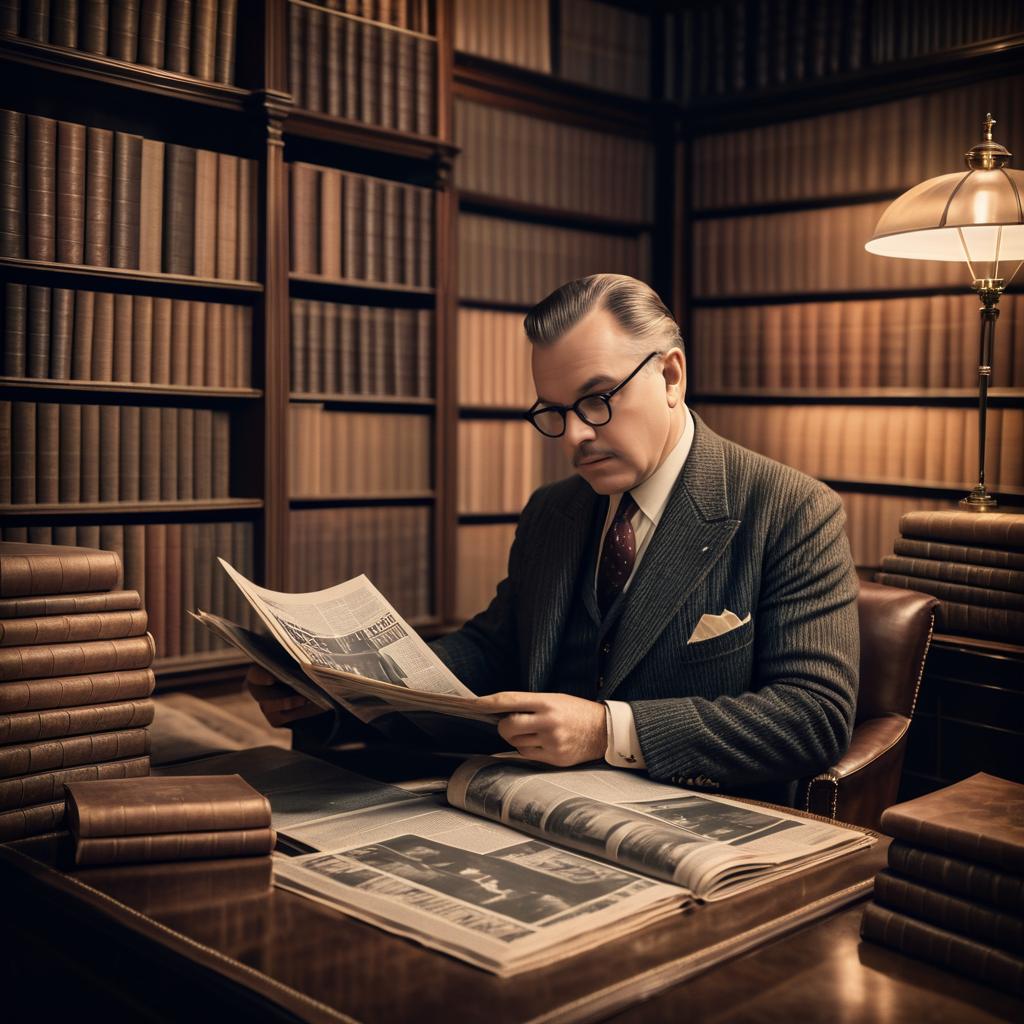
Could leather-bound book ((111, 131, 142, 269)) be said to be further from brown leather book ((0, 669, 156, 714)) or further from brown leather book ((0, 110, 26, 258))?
brown leather book ((0, 669, 156, 714))

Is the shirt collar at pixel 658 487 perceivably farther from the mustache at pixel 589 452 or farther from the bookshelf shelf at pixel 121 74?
the bookshelf shelf at pixel 121 74

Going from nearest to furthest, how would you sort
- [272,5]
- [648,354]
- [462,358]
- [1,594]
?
[1,594], [648,354], [272,5], [462,358]

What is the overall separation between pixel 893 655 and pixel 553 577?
624 millimetres

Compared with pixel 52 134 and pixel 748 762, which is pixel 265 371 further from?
pixel 748 762

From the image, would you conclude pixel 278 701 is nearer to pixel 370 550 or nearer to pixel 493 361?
pixel 370 550

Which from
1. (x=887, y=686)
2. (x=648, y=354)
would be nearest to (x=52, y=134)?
(x=648, y=354)

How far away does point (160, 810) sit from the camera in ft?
3.76

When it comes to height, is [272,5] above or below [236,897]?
A: above

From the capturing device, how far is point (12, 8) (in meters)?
2.88

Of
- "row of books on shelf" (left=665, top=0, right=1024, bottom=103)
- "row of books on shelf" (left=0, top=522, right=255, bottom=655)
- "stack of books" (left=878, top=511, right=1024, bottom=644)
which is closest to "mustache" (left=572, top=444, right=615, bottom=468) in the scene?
"stack of books" (left=878, top=511, right=1024, bottom=644)

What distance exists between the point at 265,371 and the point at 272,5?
3.30 ft

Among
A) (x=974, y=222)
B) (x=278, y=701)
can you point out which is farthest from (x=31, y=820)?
(x=974, y=222)

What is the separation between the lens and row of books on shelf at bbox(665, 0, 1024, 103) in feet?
12.5

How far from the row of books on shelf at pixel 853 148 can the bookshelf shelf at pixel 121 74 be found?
188 centimetres
